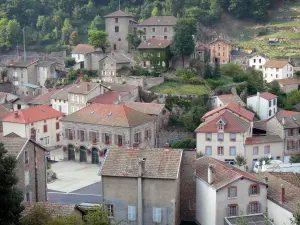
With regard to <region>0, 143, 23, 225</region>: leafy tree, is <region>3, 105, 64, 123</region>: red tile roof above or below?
below

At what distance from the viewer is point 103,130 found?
52.7 meters

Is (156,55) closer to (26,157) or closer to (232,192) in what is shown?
(26,157)

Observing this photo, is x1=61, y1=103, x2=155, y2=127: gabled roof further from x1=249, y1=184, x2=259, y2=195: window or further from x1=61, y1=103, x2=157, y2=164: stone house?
x1=249, y1=184, x2=259, y2=195: window

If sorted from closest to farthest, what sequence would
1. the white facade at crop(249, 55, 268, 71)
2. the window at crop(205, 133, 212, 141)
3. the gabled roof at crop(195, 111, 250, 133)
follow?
the gabled roof at crop(195, 111, 250, 133) < the window at crop(205, 133, 212, 141) < the white facade at crop(249, 55, 268, 71)

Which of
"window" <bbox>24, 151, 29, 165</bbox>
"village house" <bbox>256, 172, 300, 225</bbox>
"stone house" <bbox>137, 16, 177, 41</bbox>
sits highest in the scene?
"stone house" <bbox>137, 16, 177, 41</bbox>

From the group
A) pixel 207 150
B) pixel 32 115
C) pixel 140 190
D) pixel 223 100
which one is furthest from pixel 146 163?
pixel 223 100

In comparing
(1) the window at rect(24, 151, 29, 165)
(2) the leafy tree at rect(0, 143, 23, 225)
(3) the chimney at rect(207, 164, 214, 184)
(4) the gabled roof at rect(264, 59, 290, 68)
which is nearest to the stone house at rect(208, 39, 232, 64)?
(4) the gabled roof at rect(264, 59, 290, 68)

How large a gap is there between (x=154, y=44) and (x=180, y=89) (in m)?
9.98

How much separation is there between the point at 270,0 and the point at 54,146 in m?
59.9

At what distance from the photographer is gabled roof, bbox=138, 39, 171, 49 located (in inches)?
2692

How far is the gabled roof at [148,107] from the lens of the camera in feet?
183

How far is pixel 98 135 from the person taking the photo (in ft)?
174

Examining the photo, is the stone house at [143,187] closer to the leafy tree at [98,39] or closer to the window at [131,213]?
the window at [131,213]

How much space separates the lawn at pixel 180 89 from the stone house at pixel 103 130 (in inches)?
300
